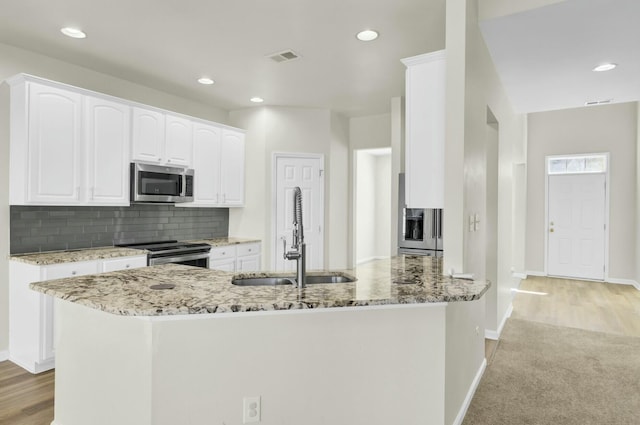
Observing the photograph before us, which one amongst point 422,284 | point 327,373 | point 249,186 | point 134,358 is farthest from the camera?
point 249,186

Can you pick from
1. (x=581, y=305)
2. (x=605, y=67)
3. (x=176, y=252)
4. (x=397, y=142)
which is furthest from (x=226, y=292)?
(x=581, y=305)

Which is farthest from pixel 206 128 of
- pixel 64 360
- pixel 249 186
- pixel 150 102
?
A: pixel 64 360

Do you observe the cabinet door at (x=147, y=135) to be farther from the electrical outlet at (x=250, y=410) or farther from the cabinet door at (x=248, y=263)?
the electrical outlet at (x=250, y=410)

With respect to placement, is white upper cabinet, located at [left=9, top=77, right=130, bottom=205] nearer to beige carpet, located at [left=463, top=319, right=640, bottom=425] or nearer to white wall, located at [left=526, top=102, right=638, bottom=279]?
beige carpet, located at [left=463, top=319, right=640, bottom=425]

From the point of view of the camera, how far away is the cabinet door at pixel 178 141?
427 cm

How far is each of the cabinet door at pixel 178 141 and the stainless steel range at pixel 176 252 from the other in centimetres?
95

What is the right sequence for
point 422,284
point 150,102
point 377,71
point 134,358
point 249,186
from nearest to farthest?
1. point 134,358
2. point 422,284
3. point 377,71
4. point 150,102
5. point 249,186

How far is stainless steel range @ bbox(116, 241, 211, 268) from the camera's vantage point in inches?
151

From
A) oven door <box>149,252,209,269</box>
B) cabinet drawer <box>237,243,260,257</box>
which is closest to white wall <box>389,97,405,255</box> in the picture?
cabinet drawer <box>237,243,260,257</box>

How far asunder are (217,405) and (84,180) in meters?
2.74

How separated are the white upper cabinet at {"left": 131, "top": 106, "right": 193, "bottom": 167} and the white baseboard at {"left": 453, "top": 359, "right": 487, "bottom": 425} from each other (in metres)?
3.68

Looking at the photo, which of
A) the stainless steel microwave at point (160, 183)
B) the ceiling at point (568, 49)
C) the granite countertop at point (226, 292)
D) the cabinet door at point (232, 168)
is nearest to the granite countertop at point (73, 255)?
the stainless steel microwave at point (160, 183)

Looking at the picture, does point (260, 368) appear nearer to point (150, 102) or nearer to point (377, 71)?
point (377, 71)

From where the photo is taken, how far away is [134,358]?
5.55ft
